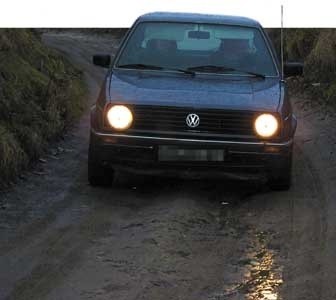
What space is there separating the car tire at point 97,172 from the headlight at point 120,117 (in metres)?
0.40

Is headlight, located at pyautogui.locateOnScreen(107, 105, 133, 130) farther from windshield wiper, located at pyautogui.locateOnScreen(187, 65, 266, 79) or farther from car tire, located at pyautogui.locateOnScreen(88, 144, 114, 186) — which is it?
windshield wiper, located at pyautogui.locateOnScreen(187, 65, 266, 79)

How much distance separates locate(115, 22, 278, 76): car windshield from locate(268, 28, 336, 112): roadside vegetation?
15.4 ft

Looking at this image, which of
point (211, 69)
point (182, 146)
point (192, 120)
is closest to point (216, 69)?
point (211, 69)

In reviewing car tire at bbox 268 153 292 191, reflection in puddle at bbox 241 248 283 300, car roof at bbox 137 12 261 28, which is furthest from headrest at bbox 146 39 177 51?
reflection in puddle at bbox 241 248 283 300

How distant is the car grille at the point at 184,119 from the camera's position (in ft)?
22.8

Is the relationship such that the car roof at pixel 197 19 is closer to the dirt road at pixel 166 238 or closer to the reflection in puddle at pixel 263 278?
the dirt road at pixel 166 238

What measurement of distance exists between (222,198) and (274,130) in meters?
0.93

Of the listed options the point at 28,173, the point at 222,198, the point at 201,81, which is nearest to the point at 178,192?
the point at 222,198

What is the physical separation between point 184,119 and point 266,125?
30.9 inches

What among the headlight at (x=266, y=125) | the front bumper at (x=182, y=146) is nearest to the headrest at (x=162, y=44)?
the front bumper at (x=182, y=146)

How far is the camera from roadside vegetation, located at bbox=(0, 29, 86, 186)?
26.8ft

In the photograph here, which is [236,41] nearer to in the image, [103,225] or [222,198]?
[222,198]

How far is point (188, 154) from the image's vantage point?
6.97 metres

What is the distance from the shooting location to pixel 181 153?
6.96 m
